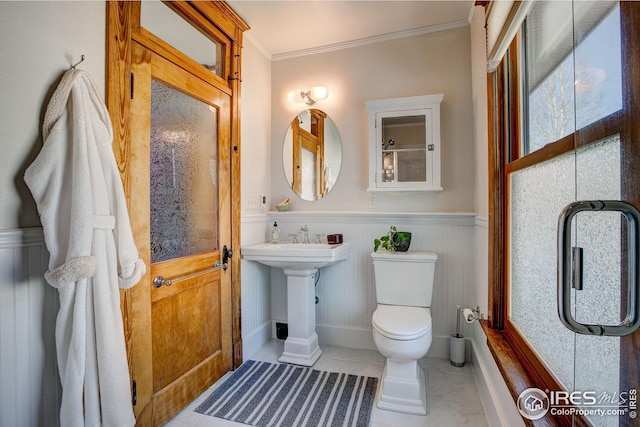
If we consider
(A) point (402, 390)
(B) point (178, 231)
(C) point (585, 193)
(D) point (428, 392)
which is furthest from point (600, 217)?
(B) point (178, 231)

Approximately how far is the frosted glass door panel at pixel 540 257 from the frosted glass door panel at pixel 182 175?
1771 mm

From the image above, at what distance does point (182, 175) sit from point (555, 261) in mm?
1834

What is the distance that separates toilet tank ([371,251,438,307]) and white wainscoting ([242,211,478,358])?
23cm

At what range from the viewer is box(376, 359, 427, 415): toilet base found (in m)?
1.70

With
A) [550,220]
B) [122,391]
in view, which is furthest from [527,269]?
[122,391]

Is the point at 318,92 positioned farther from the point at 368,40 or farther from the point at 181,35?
the point at 181,35

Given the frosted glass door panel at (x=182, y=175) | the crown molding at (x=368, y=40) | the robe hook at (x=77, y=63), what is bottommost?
the frosted glass door panel at (x=182, y=175)

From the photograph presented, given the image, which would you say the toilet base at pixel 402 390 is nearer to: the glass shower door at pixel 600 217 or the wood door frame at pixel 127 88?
the glass shower door at pixel 600 217

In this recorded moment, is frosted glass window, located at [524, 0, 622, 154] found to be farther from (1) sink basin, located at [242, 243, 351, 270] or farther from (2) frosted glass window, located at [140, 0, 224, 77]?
(2) frosted glass window, located at [140, 0, 224, 77]

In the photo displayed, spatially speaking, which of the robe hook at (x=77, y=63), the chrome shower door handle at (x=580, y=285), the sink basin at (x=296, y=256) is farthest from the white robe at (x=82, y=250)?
the chrome shower door handle at (x=580, y=285)

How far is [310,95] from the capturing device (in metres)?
2.60

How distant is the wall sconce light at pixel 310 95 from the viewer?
Result: 8.41 ft

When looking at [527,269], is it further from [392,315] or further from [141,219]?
[141,219]

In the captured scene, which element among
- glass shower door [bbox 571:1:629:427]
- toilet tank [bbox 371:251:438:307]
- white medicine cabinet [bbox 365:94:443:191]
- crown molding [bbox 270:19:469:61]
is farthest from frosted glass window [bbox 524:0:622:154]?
crown molding [bbox 270:19:469:61]
